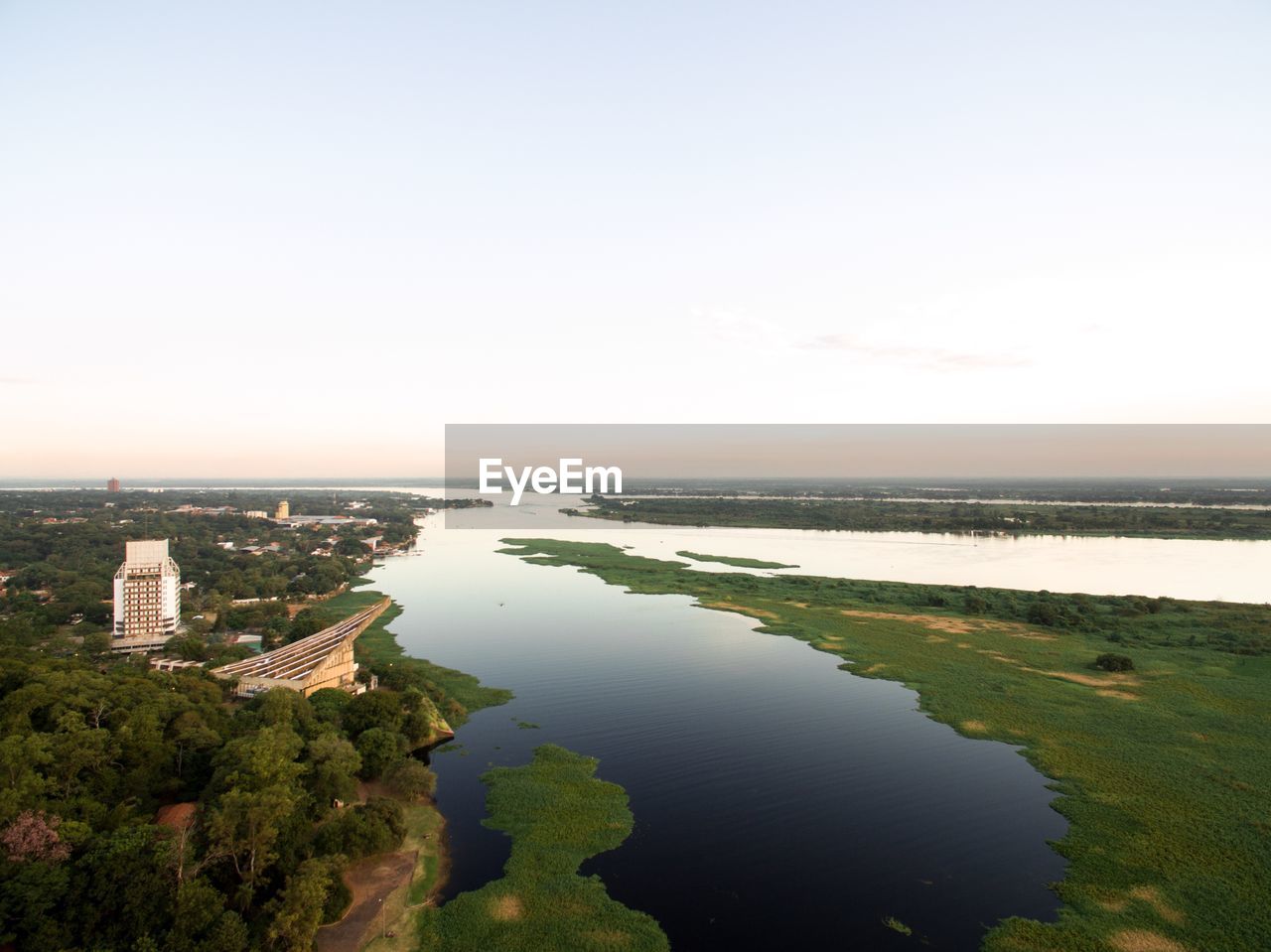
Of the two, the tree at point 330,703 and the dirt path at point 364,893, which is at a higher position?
the tree at point 330,703

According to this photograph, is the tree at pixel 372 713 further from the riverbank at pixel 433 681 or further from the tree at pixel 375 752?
the riverbank at pixel 433 681

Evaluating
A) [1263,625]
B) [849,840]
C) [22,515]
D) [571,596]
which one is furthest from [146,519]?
[1263,625]

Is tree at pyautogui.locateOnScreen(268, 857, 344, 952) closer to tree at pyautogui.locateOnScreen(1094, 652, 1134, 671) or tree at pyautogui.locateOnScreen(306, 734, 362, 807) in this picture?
tree at pyautogui.locateOnScreen(306, 734, 362, 807)

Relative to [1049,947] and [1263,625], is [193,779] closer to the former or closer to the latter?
[1049,947]

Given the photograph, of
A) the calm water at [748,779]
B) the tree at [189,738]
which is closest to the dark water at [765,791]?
the calm water at [748,779]

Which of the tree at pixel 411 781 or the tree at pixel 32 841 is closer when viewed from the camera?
the tree at pixel 32 841

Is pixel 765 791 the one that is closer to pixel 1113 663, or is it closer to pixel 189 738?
pixel 189 738
